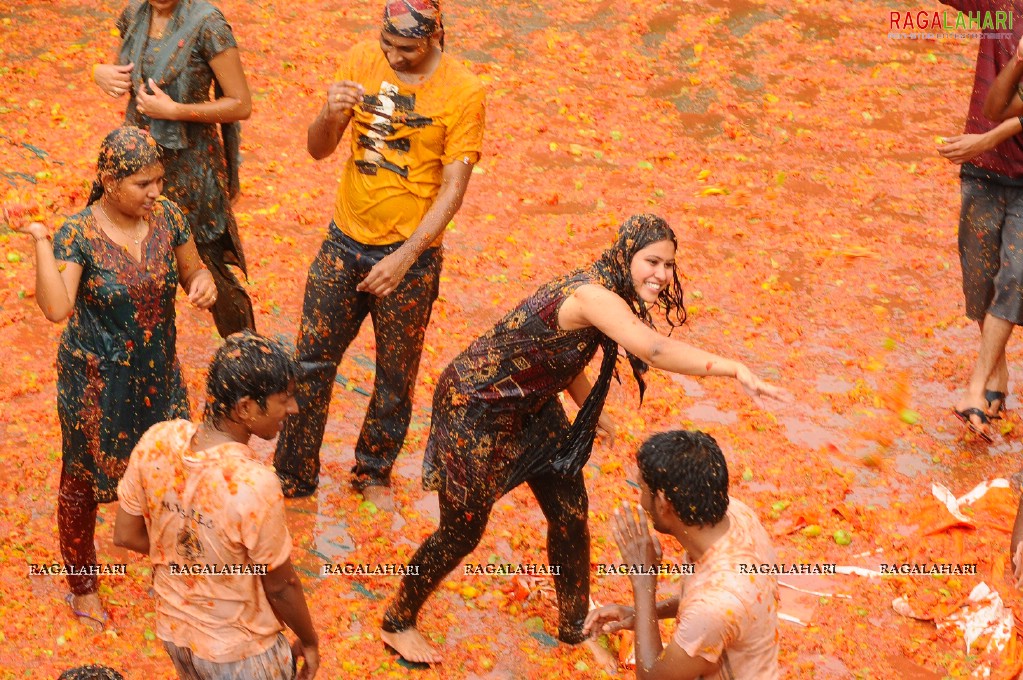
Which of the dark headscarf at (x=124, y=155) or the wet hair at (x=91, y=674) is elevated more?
the dark headscarf at (x=124, y=155)

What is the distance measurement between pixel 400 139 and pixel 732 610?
2.92 meters

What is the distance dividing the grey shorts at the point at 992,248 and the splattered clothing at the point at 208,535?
15.7 feet

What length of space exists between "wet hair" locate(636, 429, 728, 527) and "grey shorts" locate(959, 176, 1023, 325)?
12.5 ft

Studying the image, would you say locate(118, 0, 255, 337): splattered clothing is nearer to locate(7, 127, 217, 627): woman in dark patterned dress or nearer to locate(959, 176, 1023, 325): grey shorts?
locate(7, 127, 217, 627): woman in dark patterned dress

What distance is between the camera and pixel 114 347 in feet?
14.3

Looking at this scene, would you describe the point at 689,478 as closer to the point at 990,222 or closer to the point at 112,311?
the point at 112,311

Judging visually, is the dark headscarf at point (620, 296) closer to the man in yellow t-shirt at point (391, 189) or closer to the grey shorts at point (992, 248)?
the man in yellow t-shirt at point (391, 189)

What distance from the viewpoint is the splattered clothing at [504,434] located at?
4242 mm

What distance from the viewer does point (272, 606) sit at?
3.51 meters

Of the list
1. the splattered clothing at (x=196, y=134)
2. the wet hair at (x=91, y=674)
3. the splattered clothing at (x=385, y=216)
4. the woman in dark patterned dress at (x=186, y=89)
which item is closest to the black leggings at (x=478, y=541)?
the splattered clothing at (x=385, y=216)

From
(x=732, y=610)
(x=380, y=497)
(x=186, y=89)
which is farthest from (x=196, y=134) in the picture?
(x=732, y=610)

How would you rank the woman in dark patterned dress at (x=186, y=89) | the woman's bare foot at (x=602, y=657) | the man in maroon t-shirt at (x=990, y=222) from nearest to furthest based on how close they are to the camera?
the woman's bare foot at (x=602, y=657) < the woman in dark patterned dress at (x=186, y=89) < the man in maroon t-shirt at (x=990, y=222)

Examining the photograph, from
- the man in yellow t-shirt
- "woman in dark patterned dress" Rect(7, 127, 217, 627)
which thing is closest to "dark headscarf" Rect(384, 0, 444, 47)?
the man in yellow t-shirt

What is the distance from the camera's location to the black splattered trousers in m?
5.33
